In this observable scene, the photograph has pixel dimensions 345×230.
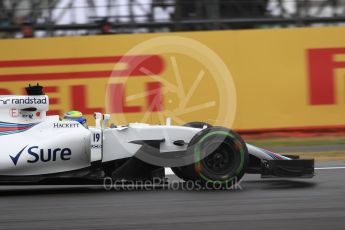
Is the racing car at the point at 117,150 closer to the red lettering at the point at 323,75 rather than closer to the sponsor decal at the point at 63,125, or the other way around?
the sponsor decal at the point at 63,125

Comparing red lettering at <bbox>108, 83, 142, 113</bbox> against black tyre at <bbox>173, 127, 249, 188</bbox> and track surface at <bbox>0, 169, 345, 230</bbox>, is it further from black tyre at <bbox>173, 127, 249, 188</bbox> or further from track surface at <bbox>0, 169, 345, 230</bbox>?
black tyre at <bbox>173, 127, 249, 188</bbox>

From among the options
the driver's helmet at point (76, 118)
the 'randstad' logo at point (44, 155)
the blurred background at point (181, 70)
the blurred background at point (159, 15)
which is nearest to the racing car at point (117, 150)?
the 'randstad' logo at point (44, 155)

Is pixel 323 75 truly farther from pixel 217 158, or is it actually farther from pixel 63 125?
pixel 63 125

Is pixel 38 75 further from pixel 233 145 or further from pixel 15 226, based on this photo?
pixel 15 226

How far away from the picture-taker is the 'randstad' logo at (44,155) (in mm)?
6738

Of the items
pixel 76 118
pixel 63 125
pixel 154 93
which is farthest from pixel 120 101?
pixel 63 125

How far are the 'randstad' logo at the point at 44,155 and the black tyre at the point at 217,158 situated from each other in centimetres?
125

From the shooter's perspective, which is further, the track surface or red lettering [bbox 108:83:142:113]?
red lettering [bbox 108:83:142:113]

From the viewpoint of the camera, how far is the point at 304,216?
222 inches

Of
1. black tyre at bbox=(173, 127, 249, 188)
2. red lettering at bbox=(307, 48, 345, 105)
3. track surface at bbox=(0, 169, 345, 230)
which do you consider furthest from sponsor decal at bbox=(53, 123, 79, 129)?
red lettering at bbox=(307, 48, 345, 105)

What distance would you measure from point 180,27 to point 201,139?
5.90 meters

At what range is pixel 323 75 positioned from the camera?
39.4ft

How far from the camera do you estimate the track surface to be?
5379 mm

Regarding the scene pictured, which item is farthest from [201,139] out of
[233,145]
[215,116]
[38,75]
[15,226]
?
[38,75]
